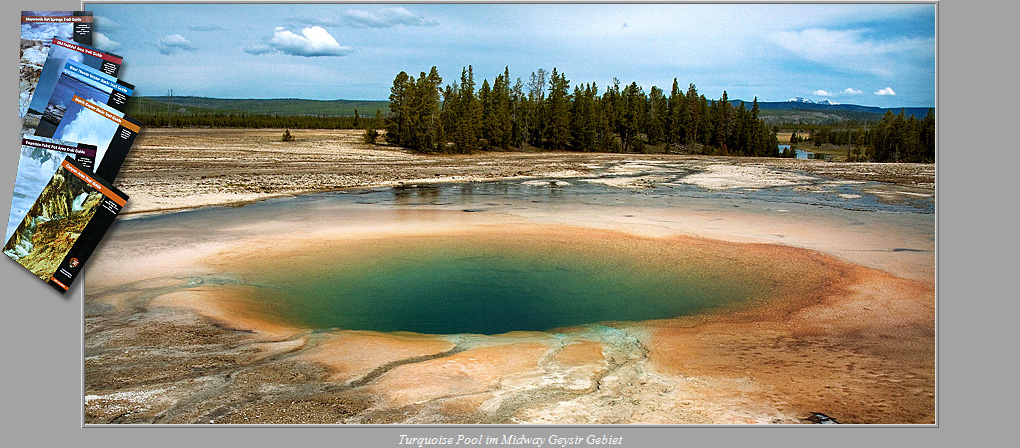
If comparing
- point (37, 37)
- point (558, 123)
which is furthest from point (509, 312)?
point (558, 123)

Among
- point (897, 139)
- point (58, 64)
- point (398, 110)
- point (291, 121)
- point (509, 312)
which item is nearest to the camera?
point (58, 64)

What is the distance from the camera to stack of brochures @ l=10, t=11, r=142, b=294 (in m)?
5.15

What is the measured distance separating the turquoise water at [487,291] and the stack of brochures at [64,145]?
5.89ft

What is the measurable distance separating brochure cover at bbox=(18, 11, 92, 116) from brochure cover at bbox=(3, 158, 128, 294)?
2.34 feet

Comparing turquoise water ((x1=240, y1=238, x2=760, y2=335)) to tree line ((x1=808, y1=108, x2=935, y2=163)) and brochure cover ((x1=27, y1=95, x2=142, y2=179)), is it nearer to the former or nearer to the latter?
brochure cover ((x1=27, y1=95, x2=142, y2=179))

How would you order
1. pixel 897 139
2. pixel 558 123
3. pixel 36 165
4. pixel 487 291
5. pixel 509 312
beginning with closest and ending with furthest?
pixel 36 165 < pixel 509 312 < pixel 487 291 < pixel 897 139 < pixel 558 123

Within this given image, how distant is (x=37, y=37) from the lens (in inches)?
209

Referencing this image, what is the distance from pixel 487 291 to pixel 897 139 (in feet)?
26.0

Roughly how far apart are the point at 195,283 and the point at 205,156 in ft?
50.9

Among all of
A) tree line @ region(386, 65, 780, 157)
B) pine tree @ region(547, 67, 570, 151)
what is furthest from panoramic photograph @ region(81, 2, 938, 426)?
pine tree @ region(547, 67, 570, 151)

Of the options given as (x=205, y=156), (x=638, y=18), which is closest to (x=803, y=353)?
(x=638, y=18)

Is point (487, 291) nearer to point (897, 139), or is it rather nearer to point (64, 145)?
point (64, 145)

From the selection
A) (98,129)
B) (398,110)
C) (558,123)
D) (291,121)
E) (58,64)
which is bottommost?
(98,129)

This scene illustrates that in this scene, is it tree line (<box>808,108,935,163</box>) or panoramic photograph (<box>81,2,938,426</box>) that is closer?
panoramic photograph (<box>81,2,938,426</box>)
